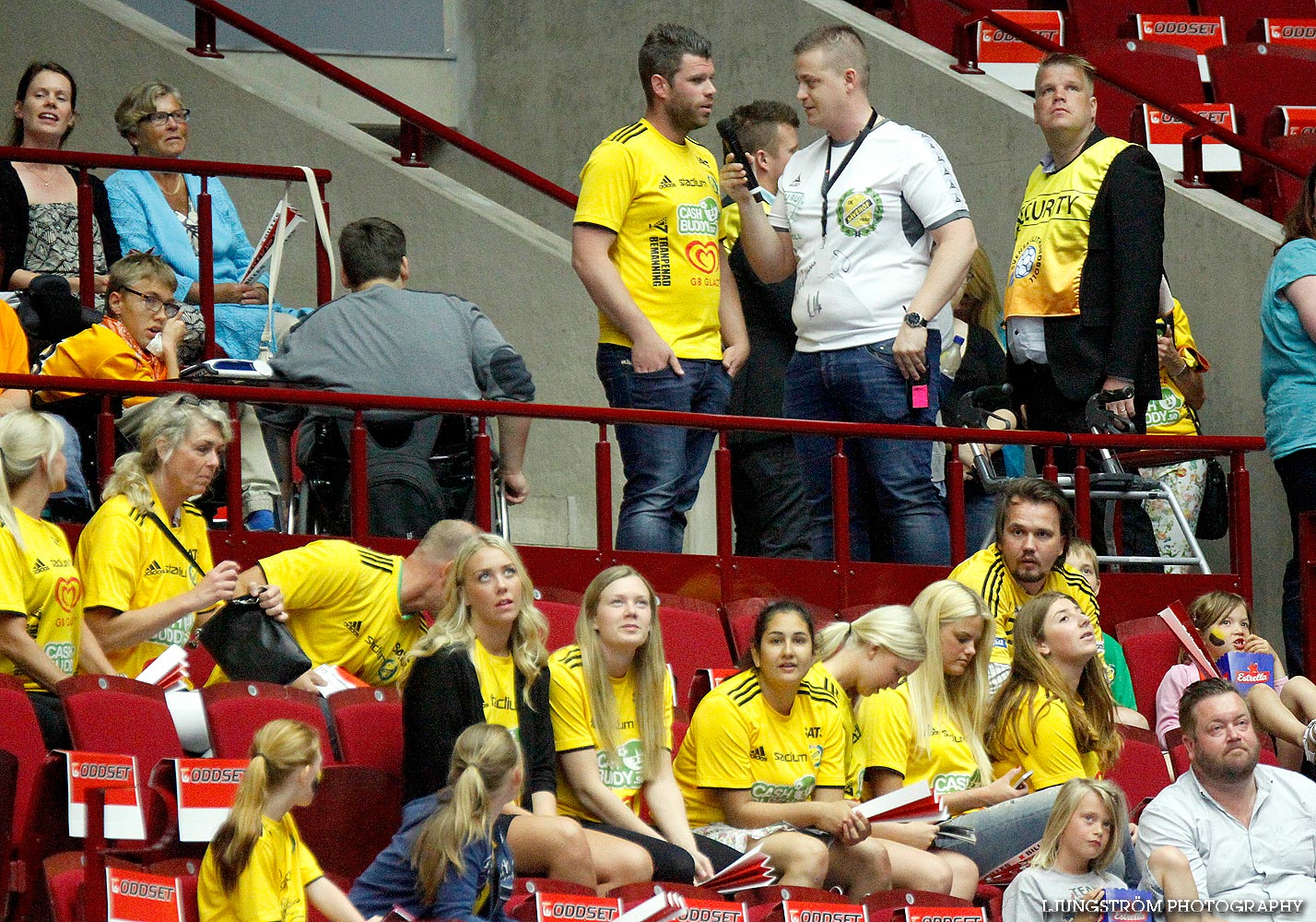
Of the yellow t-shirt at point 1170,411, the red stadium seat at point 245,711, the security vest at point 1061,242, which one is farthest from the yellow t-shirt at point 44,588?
the yellow t-shirt at point 1170,411

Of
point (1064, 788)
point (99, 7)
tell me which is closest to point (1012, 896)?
point (1064, 788)

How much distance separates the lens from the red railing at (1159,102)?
9031 millimetres

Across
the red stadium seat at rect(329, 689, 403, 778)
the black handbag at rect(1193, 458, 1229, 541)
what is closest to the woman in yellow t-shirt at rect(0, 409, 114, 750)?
the red stadium seat at rect(329, 689, 403, 778)

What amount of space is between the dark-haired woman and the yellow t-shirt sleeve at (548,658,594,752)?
105 inches

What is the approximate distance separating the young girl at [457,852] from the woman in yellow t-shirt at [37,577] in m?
0.92

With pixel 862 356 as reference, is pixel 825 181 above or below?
above

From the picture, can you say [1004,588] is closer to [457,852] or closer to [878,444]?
[878,444]

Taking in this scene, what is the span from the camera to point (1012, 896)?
219 inches

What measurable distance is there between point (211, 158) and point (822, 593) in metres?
3.87

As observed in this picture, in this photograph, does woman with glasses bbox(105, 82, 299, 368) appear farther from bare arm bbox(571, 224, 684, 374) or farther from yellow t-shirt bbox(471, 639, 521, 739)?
yellow t-shirt bbox(471, 639, 521, 739)

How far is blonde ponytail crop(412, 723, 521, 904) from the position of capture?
191 inches

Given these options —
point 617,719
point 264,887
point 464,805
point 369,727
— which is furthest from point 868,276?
point 264,887

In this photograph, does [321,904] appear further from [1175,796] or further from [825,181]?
[825,181]

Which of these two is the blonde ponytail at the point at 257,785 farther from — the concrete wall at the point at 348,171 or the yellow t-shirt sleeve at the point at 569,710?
the concrete wall at the point at 348,171
